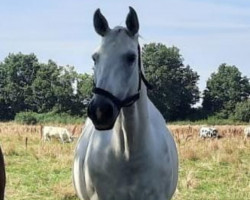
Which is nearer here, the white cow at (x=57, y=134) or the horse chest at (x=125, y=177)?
the horse chest at (x=125, y=177)

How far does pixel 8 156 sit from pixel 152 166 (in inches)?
415

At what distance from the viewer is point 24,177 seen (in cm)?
1030

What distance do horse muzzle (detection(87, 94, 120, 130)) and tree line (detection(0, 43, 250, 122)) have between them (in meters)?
50.2

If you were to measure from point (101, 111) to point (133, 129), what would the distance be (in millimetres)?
686

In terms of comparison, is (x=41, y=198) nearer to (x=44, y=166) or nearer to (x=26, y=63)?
(x=44, y=166)

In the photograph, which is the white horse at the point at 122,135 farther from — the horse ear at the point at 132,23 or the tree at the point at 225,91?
the tree at the point at 225,91

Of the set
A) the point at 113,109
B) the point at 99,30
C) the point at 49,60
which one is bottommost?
the point at 113,109

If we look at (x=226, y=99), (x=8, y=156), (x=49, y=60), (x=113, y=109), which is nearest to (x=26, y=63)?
(x=49, y=60)

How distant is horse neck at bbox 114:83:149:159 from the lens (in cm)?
408

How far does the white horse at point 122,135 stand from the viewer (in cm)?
358

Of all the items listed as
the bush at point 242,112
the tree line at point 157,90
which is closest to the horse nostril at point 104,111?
the tree line at point 157,90

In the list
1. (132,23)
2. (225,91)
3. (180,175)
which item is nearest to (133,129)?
(132,23)

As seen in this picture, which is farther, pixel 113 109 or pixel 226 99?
pixel 226 99

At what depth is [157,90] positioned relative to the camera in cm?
5641
